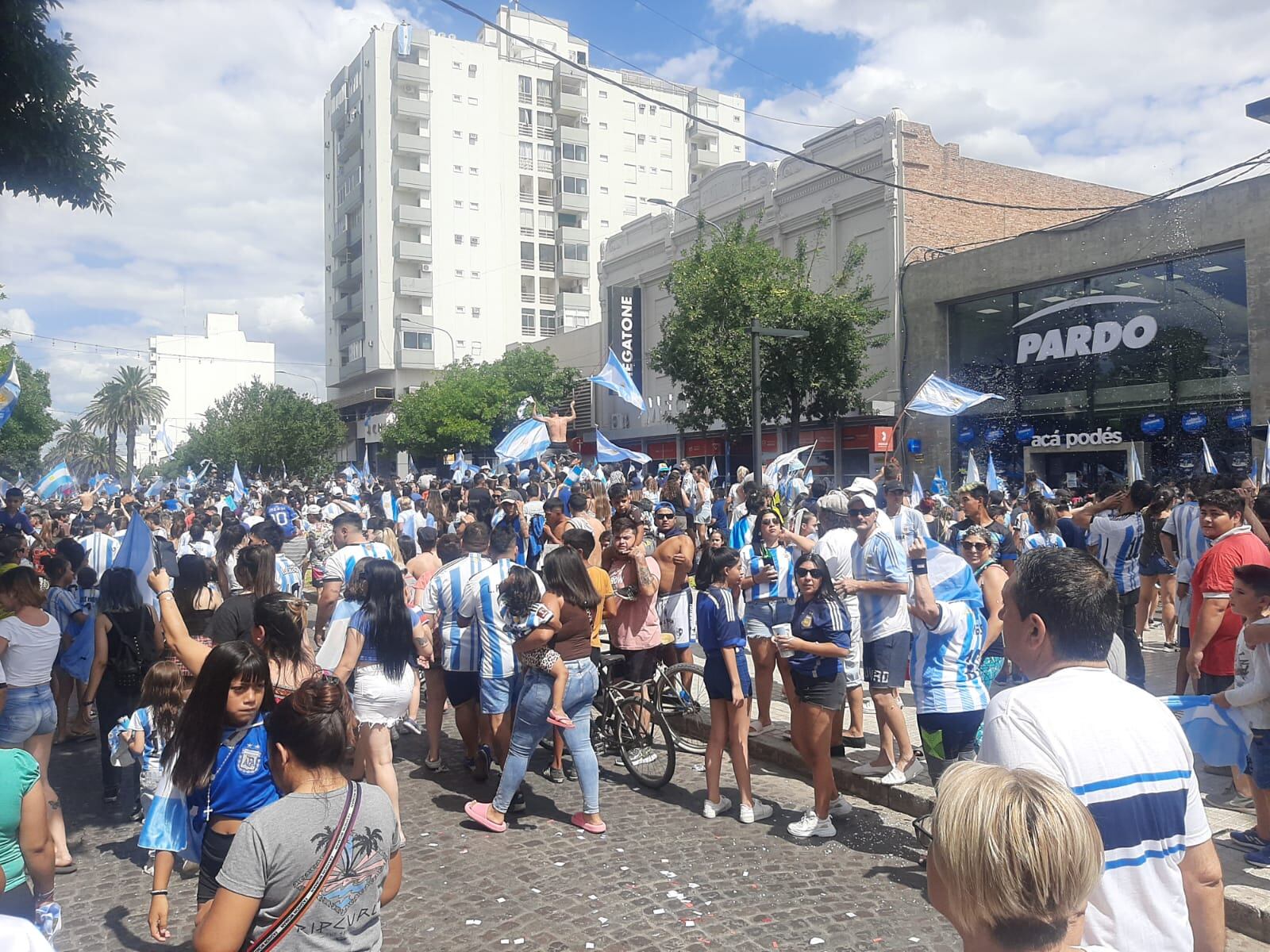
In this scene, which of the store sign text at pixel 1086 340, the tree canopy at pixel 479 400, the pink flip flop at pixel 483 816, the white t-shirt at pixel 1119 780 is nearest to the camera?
the white t-shirt at pixel 1119 780

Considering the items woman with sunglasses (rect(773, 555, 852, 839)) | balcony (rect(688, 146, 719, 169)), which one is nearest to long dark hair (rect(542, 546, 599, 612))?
woman with sunglasses (rect(773, 555, 852, 839))

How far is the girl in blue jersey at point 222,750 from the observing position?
3383 mm

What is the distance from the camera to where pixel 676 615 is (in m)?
8.12

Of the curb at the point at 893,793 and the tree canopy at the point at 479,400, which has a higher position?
the tree canopy at the point at 479,400

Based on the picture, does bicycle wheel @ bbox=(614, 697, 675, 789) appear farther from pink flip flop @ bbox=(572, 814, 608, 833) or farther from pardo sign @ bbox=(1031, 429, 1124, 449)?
pardo sign @ bbox=(1031, 429, 1124, 449)

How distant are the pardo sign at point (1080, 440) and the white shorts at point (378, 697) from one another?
19.7 meters

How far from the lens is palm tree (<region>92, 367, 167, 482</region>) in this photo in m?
75.9

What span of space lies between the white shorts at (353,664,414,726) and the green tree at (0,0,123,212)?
18.8 feet

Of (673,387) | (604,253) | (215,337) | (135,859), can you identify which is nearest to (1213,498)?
(135,859)

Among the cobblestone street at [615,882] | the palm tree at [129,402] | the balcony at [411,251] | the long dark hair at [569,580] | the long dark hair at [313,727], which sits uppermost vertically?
the balcony at [411,251]

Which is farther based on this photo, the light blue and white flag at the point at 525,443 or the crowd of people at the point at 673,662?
the light blue and white flag at the point at 525,443

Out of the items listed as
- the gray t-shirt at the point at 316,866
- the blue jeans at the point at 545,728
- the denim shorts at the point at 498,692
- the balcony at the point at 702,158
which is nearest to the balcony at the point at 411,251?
the balcony at the point at 702,158

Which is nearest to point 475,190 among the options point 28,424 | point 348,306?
point 348,306

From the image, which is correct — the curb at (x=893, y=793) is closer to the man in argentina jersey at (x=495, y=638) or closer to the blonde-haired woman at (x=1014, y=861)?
the man in argentina jersey at (x=495, y=638)
